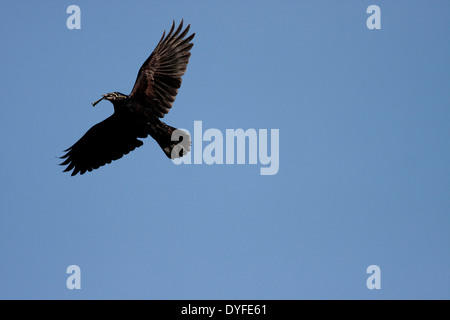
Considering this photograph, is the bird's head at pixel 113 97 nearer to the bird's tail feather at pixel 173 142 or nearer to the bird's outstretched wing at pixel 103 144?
the bird's outstretched wing at pixel 103 144

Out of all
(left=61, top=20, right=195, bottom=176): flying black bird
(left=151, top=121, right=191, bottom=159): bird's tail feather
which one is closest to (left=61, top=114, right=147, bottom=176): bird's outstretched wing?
(left=61, top=20, right=195, bottom=176): flying black bird

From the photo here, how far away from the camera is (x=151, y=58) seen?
45.5 feet

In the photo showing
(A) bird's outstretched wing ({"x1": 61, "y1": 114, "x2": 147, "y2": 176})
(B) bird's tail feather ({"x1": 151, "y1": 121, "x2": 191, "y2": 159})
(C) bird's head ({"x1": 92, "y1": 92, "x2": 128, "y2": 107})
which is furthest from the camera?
(A) bird's outstretched wing ({"x1": 61, "y1": 114, "x2": 147, "y2": 176})

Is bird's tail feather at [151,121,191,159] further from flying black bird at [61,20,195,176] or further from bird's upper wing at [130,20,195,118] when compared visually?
bird's upper wing at [130,20,195,118]

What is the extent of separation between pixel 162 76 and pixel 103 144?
2.40m

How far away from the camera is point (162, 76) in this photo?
1384 centimetres

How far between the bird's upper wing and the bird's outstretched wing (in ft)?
2.75

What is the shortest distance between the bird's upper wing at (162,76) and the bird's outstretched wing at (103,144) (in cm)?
84

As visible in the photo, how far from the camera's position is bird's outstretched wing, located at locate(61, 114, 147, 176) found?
14557 mm

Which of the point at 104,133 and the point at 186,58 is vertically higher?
the point at 186,58
